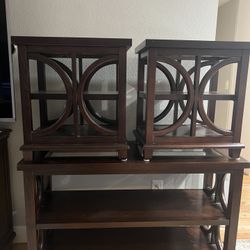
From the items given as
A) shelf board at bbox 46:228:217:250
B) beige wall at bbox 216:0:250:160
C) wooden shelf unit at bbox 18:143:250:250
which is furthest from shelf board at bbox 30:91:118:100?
beige wall at bbox 216:0:250:160

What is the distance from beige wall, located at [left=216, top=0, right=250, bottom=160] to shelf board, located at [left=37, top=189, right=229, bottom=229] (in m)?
2.00

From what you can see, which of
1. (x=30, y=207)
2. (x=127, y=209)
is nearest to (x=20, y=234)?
(x=30, y=207)

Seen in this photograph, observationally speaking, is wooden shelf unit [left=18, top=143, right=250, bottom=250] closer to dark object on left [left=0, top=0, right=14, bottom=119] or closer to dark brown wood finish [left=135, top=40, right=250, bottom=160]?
dark brown wood finish [left=135, top=40, right=250, bottom=160]

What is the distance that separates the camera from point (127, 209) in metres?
1.41

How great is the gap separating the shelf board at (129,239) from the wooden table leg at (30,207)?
0.26 metres

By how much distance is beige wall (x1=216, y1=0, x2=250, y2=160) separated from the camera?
124 inches

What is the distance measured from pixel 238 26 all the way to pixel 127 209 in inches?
112

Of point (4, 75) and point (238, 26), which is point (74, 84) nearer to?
point (4, 75)

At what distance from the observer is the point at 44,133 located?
1.20 m

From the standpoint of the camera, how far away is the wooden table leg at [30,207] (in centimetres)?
122

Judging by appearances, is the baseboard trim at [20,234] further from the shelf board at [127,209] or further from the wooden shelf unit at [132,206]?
the shelf board at [127,209]

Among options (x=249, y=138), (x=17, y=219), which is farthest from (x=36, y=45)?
(x=249, y=138)

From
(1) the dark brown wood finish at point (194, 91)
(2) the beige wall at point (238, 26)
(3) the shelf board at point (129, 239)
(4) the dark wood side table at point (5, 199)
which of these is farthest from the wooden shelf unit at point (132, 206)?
(2) the beige wall at point (238, 26)

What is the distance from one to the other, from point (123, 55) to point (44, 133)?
0.50 m
